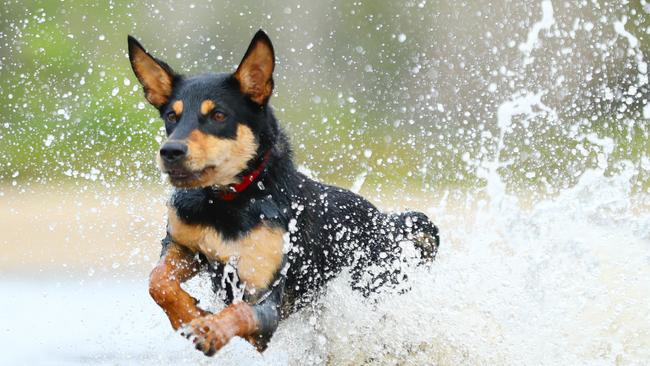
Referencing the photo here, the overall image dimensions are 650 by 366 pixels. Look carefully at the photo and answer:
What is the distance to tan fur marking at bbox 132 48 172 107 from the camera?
15.7ft

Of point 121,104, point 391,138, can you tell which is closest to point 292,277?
point 391,138

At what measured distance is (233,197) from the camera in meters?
4.67

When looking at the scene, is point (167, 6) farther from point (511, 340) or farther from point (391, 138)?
point (511, 340)

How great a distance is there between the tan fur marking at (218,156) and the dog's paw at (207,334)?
647 millimetres

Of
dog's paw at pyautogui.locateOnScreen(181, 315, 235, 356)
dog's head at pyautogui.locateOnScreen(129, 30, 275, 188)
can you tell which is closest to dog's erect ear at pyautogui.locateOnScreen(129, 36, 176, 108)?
dog's head at pyautogui.locateOnScreen(129, 30, 275, 188)

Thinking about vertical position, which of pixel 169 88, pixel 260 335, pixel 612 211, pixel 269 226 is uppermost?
pixel 612 211

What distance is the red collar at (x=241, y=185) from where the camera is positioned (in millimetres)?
4676

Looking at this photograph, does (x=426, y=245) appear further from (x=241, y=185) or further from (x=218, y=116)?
(x=218, y=116)

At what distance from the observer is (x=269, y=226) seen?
183 inches

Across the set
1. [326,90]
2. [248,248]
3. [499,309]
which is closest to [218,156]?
[248,248]

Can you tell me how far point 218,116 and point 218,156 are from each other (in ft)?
0.58

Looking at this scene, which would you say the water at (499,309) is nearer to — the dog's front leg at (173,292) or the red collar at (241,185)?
the dog's front leg at (173,292)

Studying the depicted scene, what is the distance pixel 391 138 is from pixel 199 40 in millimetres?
3725

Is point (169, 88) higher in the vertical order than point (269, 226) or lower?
higher
